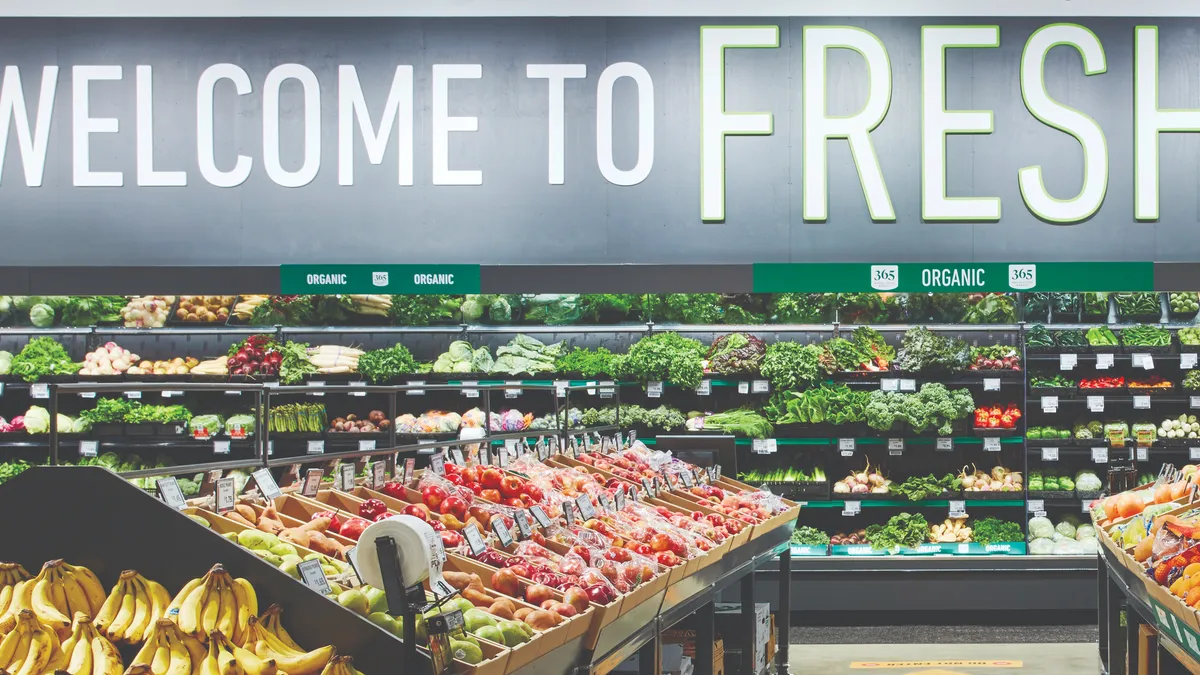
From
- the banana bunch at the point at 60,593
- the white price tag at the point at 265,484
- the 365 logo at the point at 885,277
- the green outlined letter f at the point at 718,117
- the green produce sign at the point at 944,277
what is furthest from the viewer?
the green outlined letter f at the point at 718,117

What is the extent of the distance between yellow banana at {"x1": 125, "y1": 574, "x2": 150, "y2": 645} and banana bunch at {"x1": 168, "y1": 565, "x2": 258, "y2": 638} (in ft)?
0.25

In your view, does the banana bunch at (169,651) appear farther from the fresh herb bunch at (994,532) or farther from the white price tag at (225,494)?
the fresh herb bunch at (994,532)

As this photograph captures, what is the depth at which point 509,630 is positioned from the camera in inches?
109

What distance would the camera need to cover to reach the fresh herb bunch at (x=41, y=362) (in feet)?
25.7

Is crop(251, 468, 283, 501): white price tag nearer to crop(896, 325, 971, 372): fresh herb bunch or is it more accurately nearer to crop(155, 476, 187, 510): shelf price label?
crop(155, 476, 187, 510): shelf price label

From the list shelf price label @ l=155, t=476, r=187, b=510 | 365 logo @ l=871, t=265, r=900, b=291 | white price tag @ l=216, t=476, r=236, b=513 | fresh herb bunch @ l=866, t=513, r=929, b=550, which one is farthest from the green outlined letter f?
shelf price label @ l=155, t=476, r=187, b=510

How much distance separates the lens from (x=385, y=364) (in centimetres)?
748

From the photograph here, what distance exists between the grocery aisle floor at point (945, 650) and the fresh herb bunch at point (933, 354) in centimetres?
182

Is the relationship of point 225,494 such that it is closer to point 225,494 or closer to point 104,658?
point 225,494

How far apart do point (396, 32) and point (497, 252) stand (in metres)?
1.61

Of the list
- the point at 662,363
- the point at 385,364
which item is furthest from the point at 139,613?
the point at 662,363

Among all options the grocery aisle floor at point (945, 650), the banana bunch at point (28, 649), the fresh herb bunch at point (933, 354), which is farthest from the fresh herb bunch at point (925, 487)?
the banana bunch at point (28, 649)

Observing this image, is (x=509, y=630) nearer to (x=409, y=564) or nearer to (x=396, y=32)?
(x=409, y=564)

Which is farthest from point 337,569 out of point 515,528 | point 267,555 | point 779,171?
point 779,171
